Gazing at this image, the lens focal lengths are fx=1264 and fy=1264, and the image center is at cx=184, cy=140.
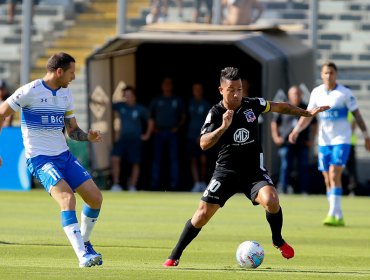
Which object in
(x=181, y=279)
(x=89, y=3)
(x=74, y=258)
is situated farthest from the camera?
(x=89, y=3)

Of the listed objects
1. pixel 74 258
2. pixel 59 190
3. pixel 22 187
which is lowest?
pixel 22 187

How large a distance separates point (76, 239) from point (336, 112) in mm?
7341

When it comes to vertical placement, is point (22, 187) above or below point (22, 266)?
below

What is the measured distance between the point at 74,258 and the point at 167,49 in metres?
16.1

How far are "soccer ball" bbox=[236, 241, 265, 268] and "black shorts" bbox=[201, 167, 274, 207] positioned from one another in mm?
460

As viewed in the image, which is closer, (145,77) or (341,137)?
(341,137)

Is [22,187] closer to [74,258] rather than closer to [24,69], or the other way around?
[24,69]

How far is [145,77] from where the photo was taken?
1145 inches

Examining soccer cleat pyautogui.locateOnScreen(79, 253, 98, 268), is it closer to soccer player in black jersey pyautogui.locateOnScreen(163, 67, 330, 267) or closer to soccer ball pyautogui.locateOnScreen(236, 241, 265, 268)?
soccer player in black jersey pyautogui.locateOnScreen(163, 67, 330, 267)

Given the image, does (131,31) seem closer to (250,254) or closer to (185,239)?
(185,239)

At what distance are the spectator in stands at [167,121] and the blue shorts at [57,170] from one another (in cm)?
1457

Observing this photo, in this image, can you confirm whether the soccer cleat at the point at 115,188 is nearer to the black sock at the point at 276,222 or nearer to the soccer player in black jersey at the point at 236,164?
the soccer player in black jersey at the point at 236,164

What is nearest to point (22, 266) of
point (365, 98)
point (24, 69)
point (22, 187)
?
point (22, 187)

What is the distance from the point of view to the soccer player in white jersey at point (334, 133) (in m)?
18.3
